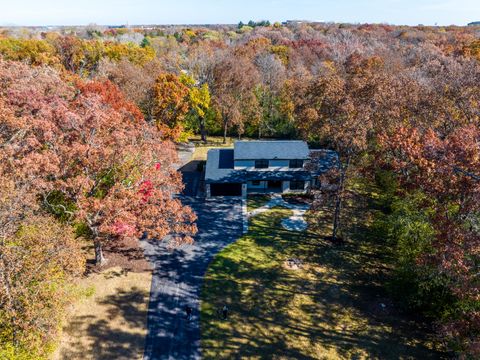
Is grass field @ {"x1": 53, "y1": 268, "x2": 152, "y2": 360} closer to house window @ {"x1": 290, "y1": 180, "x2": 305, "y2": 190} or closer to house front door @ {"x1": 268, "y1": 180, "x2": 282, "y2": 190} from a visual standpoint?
house front door @ {"x1": 268, "y1": 180, "x2": 282, "y2": 190}

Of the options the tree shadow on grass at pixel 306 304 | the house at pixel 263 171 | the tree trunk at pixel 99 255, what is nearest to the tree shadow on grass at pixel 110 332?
the tree trunk at pixel 99 255

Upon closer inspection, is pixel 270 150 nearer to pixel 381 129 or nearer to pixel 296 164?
pixel 296 164

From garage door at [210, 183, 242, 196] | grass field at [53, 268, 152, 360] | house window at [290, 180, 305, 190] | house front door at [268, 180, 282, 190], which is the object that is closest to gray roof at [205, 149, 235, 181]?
garage door at [210, 183, 242, 196]

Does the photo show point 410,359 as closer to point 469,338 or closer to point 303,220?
point 469,338

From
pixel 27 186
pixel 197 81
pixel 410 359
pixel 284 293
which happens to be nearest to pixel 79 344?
pixel 27 186

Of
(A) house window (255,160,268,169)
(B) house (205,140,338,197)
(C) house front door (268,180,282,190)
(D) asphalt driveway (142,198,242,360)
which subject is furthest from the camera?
(C) house front door (268,180,282,190)

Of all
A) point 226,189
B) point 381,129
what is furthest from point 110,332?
point 381,129
